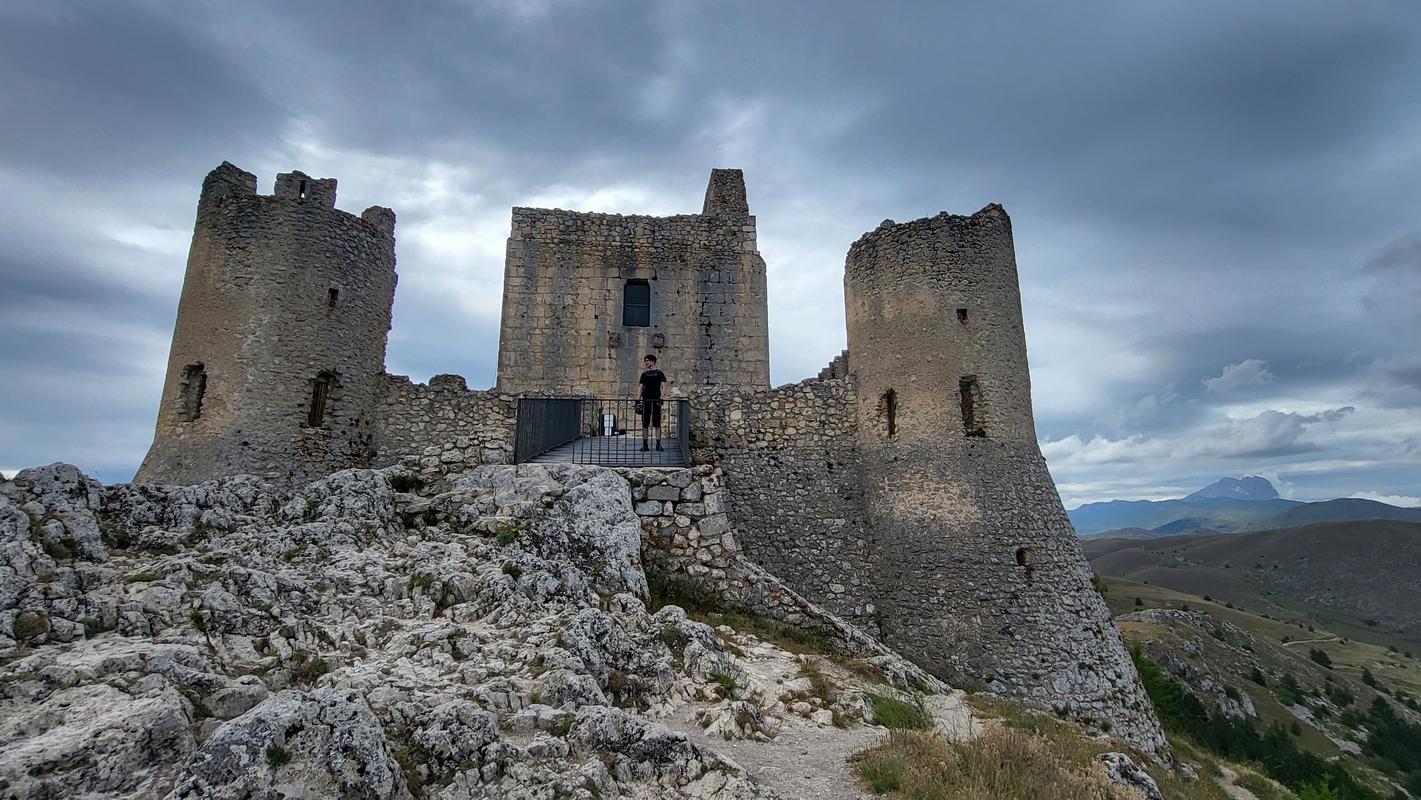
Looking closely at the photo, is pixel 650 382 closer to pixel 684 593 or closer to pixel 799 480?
pixel 799 480

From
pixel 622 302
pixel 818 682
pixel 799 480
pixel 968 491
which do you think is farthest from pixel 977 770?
pixel 622 302

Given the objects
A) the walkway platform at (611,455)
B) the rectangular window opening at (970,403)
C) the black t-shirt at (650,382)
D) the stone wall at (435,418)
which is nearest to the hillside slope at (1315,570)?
the rectangular window opening at (970,403)

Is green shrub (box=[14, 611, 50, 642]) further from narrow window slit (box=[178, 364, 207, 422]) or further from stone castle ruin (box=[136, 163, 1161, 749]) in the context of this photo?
narrow window slit (box=[178, 364, 207, 422])

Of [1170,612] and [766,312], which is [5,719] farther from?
[1170,612]

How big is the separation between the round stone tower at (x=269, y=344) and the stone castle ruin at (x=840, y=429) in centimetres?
4

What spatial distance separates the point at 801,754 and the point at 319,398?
1184cm

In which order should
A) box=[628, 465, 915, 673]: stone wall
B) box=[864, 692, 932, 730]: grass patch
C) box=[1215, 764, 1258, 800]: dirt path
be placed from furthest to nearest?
1. box=[1215, 764, 1258, 800]: dirt path
2. box=[628, 465, 915, 673]: stone wall
3. box=[864, 692, 932, 730]: grass patch

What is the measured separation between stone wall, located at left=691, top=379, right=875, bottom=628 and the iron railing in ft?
3.07

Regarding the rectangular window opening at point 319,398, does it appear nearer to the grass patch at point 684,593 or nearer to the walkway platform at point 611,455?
the walkway platform at point 611,455

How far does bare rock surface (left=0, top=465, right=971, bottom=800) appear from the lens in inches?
157

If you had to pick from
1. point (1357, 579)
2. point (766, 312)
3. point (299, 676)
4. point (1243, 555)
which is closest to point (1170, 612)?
point (766, 312)

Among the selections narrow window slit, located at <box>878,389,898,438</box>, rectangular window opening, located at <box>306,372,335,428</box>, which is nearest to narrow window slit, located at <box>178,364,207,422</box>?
rectangular window opening, located at <box>306,372,335,428</box>

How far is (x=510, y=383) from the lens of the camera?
1738 cm

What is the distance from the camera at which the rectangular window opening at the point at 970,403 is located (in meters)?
13.4
